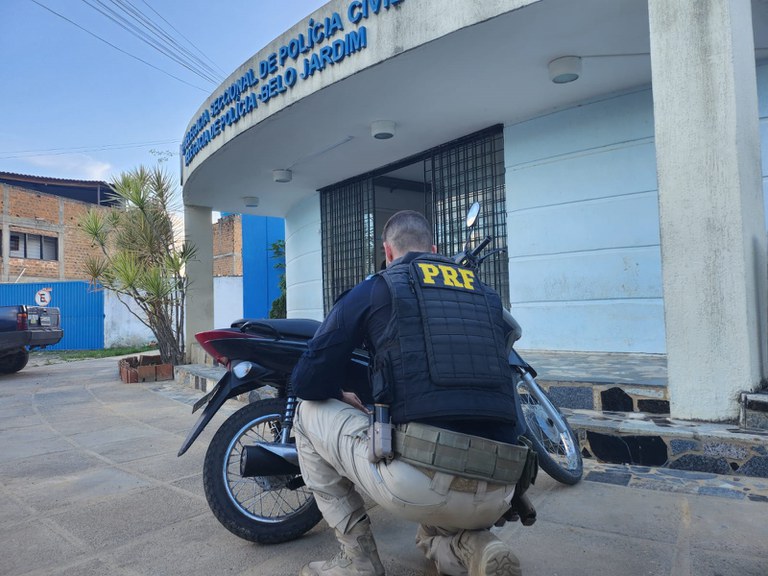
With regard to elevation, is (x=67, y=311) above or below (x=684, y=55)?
below

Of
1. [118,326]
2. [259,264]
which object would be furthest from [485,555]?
[118,326]

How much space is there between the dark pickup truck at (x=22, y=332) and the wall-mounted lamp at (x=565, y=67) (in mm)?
8690

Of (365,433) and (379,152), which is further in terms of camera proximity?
(379,152)

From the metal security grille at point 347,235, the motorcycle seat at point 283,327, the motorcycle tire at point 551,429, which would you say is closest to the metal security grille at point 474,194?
the metal security grille at point 347,235

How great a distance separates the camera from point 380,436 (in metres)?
1.64

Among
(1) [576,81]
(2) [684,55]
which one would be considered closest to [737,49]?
(2) [684,55]

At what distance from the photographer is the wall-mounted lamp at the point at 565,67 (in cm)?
471

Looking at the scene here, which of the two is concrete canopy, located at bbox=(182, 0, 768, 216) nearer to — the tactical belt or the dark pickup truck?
the tactical belt

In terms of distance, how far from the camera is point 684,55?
312 cm

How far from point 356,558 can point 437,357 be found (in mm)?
810

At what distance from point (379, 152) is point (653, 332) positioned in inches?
162

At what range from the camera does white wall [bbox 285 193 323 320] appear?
9.55 m

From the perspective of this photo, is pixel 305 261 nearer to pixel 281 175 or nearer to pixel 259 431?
pixel 281 175

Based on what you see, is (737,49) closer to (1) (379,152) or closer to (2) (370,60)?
(2) (370,60)
